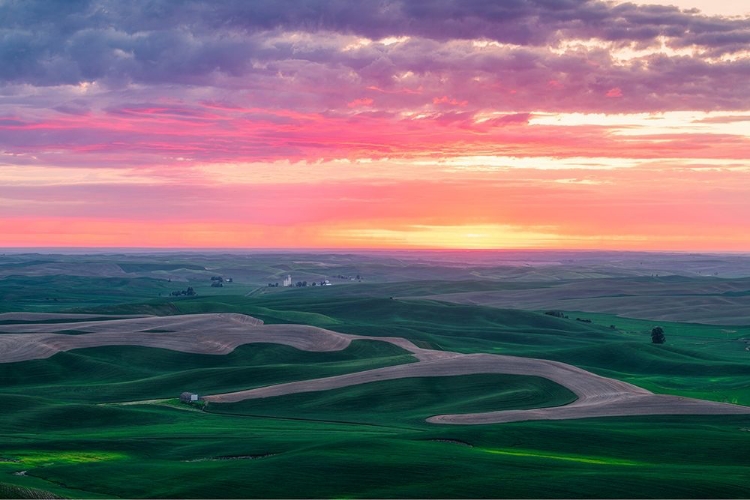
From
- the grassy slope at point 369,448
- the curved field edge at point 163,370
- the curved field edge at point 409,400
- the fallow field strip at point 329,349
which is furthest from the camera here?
the curved field edge at point 163,370

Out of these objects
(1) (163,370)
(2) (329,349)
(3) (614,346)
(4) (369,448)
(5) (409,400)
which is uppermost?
(3) (614,346)

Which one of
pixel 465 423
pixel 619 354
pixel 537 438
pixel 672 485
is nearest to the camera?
pixel 672 485

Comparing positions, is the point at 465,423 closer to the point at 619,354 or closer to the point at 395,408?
the point at 395,408

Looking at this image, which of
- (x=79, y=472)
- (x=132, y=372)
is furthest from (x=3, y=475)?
(x=132, y=372)

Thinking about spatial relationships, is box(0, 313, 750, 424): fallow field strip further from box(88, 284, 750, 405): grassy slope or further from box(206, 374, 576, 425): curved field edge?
box(88, 284, 750, 405): grassy slope

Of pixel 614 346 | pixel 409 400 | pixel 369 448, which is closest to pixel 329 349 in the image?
pixel 409 400

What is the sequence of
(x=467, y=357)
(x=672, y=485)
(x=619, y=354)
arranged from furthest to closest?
(x=619, y=354)
(x=467, y=357)
(x=672, y=485)

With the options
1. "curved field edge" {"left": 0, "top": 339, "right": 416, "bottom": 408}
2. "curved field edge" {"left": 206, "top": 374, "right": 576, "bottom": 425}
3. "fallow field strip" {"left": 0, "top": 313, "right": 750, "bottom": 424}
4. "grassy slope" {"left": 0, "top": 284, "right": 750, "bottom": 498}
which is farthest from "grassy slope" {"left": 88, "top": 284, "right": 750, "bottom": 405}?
"curved field edge" {"left": 0, "top": 339, "right": 416, "bottom": 408}

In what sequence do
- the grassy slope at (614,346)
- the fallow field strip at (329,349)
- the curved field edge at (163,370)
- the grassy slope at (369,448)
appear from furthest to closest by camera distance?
the grassy slope at (614,346), the curved field edge at (163,370), the fallow field strip at (329,349), the grassy slope at (369,448)

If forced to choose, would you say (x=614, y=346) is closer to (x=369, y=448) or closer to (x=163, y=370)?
(x=163, y=370)

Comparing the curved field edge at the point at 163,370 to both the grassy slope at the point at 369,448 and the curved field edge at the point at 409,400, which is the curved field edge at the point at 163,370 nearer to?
the grassy slope at the point at 369,448

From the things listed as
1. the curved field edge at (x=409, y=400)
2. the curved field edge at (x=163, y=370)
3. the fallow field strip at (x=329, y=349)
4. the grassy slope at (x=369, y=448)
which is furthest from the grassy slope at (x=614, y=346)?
the curved field edge at (x=163, y=370)
